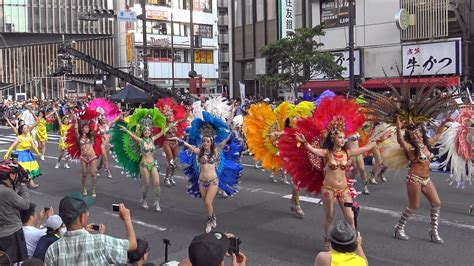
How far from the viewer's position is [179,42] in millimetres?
61312

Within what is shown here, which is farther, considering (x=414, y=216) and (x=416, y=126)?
(x=414, y=216)

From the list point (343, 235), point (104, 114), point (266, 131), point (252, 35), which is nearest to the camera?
point (343, 235)

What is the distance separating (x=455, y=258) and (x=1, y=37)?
54907mm

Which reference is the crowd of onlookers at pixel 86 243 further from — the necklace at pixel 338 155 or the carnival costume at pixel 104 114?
the carnival costume at pixel 104 114

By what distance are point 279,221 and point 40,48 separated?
55.6 metres

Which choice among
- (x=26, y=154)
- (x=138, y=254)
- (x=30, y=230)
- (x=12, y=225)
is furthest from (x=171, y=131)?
(x=138, y=254)

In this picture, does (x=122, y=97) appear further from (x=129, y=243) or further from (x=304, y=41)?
(x=129, y=243)

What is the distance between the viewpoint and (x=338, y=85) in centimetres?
2758

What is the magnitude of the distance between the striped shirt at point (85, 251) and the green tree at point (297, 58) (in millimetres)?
17705

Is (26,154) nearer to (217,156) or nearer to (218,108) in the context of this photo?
(218,108)

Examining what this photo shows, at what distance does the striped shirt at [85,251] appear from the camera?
3.61m

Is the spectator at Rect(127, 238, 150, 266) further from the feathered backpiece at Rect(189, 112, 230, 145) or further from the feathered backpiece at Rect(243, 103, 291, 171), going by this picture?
the feathered backpiece at Rect(243, 103, 291, 171)

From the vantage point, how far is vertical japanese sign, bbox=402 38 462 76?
23562 mm

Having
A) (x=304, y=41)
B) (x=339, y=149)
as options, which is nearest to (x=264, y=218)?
(x=339, y=149)
